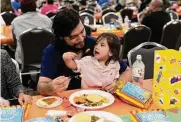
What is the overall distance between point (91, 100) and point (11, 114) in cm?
49

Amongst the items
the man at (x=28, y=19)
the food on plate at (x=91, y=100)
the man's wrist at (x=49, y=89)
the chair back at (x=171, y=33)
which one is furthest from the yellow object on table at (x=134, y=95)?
the chair back at (x=171, y=33)

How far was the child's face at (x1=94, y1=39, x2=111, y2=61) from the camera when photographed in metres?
2.06

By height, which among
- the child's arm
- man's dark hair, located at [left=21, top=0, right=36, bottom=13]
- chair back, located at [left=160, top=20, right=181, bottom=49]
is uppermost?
man's dark hair, located at [left=21, top=0, right=36, bottom=13]

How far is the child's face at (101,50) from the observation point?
2.06 meters

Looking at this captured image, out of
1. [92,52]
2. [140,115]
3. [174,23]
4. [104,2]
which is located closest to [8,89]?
[92,52]

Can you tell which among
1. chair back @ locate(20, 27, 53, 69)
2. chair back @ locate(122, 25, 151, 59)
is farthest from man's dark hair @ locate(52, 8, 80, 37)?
chair back @ locate(122, 25, 151, 59)

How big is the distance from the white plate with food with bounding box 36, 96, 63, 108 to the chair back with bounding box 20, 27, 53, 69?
1.92 meters

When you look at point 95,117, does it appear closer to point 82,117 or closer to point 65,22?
point 82,117

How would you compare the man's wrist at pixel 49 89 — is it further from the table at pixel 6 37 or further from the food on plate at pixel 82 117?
the table at pixel 6 37

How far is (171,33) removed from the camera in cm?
455

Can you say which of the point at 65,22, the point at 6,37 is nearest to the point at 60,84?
the point at 65,22

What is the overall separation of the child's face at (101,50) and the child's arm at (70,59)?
0.15 metres

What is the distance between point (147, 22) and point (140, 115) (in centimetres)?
343

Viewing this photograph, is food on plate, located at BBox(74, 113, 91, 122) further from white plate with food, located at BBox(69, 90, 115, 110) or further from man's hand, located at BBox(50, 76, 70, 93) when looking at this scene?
man's hand, located at BBox(50, 76, 70, 93)
